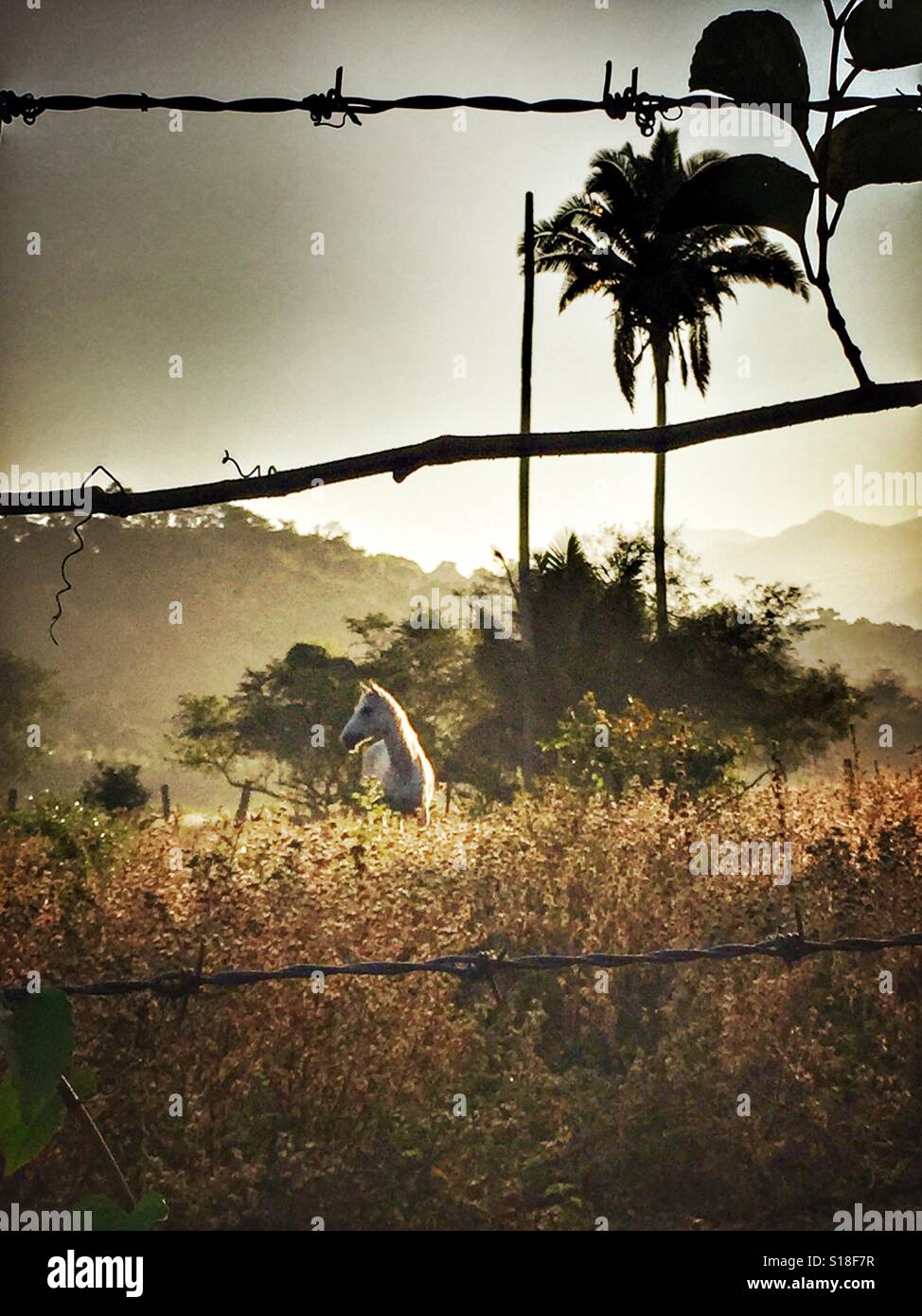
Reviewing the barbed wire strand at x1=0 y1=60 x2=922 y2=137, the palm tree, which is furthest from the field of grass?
Answer: the barbed wire strand at x1=0 y1=60 x2=922 y2=137

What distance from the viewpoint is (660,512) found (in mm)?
1479

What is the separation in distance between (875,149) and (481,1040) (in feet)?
3.89

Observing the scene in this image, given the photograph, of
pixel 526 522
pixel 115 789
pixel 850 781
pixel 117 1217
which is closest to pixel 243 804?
pixel 115 789

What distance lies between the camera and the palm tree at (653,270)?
1.47 m

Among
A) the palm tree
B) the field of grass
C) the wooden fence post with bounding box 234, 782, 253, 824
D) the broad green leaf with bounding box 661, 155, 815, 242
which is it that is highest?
the palm tree

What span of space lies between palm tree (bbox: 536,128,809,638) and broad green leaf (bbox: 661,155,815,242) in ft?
4.19

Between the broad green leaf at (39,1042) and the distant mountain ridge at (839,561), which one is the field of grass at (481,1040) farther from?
the broad green leaf at (39,1042)

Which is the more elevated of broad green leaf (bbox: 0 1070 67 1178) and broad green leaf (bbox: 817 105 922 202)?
broad green leaf (bbox: 817 105 922 202)

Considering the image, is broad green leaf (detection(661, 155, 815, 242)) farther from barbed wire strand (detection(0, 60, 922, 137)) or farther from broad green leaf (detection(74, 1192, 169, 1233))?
broad green leaf (detection(74, 1192, 169, 1233))

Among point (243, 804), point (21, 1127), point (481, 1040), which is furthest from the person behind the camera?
point (243, 804)

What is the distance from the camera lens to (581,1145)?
1.25m

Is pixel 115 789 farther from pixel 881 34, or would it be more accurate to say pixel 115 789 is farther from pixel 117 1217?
pixel 881 34

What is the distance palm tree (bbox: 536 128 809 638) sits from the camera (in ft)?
4.84
